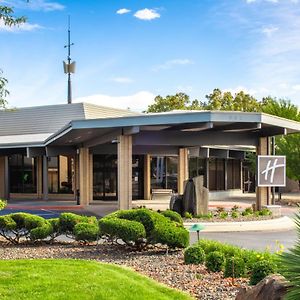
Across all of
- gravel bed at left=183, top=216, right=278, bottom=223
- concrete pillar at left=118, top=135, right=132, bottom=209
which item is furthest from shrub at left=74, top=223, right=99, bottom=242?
concrete pillar at left=118, top=135, right=132, bottom=209

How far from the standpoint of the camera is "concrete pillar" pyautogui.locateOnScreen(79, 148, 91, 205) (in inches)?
1131

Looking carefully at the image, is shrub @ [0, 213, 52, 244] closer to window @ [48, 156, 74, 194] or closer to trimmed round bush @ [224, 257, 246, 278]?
trimmed round bush @ [224, 257, 246, 278]

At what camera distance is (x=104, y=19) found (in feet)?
47.3

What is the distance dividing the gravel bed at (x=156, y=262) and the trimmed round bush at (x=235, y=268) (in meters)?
0.16

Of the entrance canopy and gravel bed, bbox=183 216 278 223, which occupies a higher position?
the entrance canopy

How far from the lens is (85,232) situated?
41.1ft

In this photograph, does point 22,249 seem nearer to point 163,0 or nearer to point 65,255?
point 65,255

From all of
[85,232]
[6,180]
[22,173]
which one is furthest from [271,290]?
[22,173]

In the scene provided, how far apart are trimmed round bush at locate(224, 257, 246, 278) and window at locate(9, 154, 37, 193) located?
31.0m

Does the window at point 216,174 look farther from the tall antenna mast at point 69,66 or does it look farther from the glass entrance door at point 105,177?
the tall antenna mast at point 69,66

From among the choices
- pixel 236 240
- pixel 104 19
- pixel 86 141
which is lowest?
pixel 236 240

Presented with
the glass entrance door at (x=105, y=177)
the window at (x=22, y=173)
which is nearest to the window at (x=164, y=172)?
the glass entrance door at (x=105, y=177)

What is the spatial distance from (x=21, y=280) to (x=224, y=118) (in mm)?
12361

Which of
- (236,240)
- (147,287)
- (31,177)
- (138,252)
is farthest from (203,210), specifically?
(31,177)
